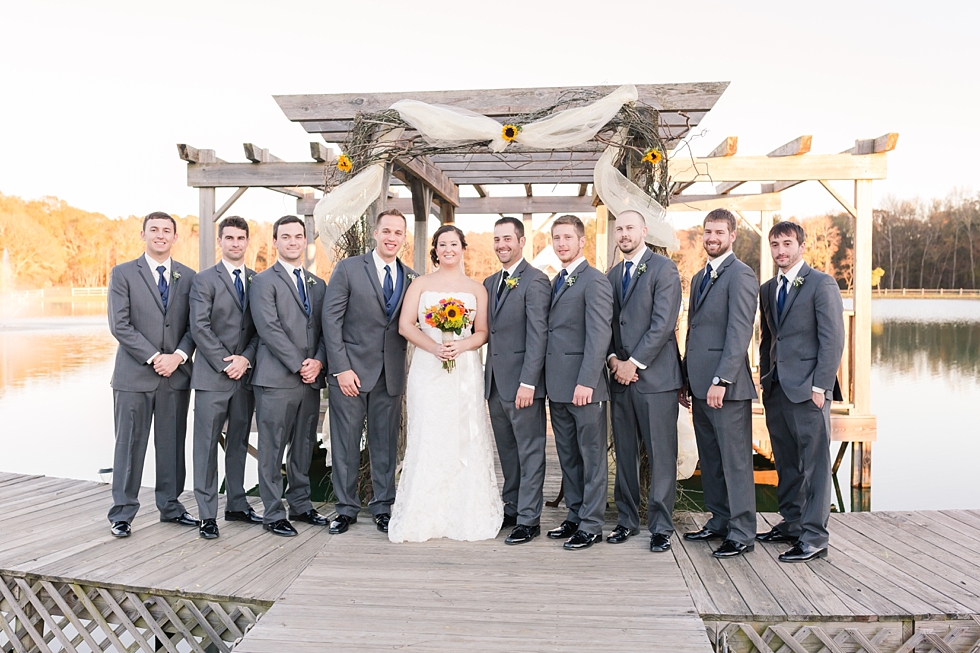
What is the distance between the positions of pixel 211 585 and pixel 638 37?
12.8m

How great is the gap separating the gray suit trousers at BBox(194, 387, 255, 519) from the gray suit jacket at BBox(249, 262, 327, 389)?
0.21 m

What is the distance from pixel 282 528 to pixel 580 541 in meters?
1.81

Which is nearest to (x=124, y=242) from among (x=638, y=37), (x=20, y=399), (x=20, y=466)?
(x=20, y=399)

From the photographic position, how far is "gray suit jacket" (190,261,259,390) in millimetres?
3957

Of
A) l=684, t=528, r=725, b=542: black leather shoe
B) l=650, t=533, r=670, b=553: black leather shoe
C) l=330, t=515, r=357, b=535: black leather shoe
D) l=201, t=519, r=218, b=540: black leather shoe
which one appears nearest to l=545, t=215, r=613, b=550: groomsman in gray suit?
l=650, t=533, r=670, b=553: black leather shoe

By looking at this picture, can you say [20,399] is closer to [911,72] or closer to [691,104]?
[691,104]

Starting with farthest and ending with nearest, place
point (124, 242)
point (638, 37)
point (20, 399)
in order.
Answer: point (124, 242)
point (20, 399)
point (638, 37)

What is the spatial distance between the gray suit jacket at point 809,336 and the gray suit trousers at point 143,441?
3.59m

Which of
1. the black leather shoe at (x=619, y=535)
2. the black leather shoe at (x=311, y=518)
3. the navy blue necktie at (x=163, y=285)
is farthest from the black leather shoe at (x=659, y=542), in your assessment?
the navy blue necktie at (x=163, y=285)

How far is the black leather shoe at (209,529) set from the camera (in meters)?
3.99

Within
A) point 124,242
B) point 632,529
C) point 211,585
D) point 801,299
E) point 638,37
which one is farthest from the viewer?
point 124,242

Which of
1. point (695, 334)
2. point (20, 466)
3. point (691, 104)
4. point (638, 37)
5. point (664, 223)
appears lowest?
point (20, 466)

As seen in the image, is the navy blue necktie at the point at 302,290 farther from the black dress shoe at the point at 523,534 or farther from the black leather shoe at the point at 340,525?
the black dress shoe at the point at 523,534

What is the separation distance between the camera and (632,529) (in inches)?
158
